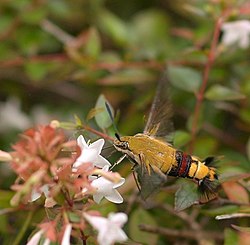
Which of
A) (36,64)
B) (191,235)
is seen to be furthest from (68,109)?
(191,235)

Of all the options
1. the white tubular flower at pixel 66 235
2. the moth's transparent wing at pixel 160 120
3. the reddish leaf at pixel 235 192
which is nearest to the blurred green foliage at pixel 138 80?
the reddish leaf at pixel 235 192

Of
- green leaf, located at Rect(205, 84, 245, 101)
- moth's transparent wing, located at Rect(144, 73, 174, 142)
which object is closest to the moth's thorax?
moth's transparent wing, located at Rect(144, 73, 174, 142)

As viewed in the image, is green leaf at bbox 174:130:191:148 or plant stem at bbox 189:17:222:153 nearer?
green leaf at bbox 174:130:191:148

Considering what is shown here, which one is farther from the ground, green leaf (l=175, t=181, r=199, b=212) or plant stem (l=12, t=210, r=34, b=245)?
green leaf (l=175, t=181, r=199, b=212)

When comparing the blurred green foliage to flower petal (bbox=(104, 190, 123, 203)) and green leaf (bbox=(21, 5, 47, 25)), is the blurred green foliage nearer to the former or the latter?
green leaf (bbox=(21, 5, 47, 25))

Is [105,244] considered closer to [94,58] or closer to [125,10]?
[94,58]

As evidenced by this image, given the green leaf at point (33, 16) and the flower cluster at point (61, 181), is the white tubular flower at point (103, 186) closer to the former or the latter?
the flower cluster at point (61, 181)
